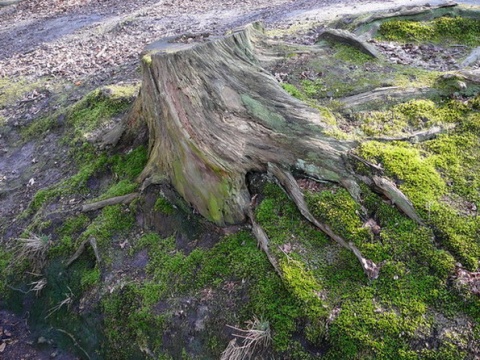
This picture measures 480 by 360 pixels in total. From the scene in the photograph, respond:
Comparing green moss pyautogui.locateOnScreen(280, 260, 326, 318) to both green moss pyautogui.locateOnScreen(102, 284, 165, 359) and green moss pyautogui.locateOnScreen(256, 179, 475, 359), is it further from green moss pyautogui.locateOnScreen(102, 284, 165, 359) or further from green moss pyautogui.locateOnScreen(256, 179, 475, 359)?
green moss pyautogui.locateOnScreen(102, 284, 165, 359)

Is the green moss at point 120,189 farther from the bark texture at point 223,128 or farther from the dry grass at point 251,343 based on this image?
the dry grass at point 251,343

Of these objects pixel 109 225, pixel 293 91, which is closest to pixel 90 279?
pixel 109 225

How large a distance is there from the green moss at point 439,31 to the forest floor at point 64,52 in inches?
75.4

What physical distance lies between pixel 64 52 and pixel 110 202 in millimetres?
7811

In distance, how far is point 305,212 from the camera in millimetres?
4617

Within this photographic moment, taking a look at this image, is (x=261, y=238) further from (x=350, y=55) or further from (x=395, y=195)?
(x=350, y=55)

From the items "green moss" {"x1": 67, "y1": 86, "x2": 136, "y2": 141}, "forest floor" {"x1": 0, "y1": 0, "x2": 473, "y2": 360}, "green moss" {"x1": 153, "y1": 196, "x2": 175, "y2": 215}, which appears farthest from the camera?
"green moss" {"x1": 67, "y1": 86, "x2": 136, "y2": 141}

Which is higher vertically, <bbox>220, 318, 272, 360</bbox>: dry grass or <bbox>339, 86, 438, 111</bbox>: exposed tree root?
<bbox>339, 86, 438, 111</bbox>: exposed tree root

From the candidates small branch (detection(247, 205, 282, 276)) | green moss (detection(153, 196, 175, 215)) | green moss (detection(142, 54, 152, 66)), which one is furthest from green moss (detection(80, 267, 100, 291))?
green moss (detection(142, 54, 152, 66))

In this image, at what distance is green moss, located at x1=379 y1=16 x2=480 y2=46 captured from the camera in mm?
7395

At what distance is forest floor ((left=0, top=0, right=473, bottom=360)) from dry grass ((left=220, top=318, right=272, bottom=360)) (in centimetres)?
288

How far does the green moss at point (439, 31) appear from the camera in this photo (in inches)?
291

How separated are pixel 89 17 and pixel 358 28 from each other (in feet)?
37.3

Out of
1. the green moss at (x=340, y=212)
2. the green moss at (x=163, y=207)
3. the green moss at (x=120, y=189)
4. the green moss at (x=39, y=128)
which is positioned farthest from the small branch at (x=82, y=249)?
the green moss at (x=39, y=128)
